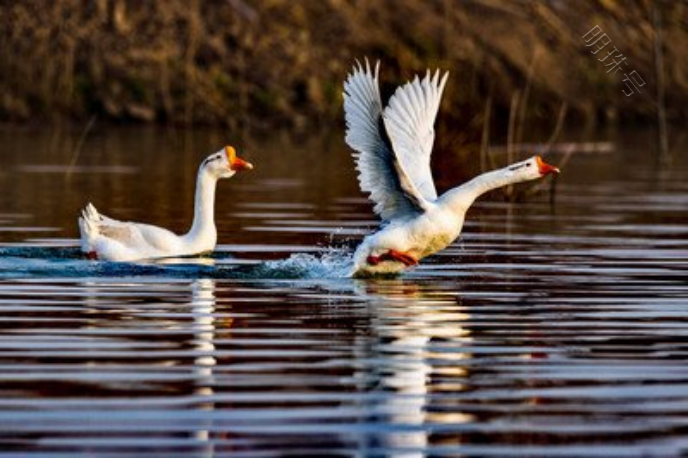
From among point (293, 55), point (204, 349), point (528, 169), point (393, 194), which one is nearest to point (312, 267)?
point (393, 194)

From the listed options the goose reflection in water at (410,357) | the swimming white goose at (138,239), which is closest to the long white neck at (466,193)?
the goose reflection in water at (410,357)

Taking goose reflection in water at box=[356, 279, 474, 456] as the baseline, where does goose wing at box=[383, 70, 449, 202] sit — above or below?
above

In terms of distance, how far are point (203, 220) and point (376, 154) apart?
2.92 meters

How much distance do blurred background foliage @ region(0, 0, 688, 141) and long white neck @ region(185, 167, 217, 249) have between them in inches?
1084

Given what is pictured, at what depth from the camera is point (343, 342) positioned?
493 inches

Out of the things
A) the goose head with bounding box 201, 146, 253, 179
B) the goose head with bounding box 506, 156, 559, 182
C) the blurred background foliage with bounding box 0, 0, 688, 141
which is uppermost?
the blurred background foliage with bounding box 0, 0, 688, 141

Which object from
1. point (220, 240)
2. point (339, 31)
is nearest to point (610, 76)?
point (339, 31)

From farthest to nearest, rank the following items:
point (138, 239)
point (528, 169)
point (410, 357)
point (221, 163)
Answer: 1. point (221, 163)
2. point (138, 239)
3. point (528, 169)
4. point (410, 357)

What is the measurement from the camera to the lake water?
9.48m

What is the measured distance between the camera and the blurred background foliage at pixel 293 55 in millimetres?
48500

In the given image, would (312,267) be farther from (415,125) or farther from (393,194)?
(415,125)

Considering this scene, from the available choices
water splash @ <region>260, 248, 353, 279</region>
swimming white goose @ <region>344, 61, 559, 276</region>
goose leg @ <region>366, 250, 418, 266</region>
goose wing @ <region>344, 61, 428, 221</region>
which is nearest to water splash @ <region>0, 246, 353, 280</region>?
water splash @ <region>260, 248, 353, 279</region>

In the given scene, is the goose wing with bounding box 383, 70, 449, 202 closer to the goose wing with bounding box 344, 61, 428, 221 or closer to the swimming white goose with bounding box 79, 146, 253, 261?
the goose wing with bounding box 344, 61, 428, 221

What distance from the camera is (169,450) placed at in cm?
900
